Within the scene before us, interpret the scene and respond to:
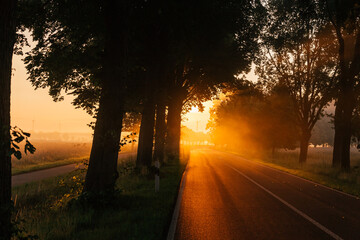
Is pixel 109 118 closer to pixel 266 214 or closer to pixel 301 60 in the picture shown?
pixel 266 214

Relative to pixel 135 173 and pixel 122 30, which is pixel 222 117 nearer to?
pixel 135 173

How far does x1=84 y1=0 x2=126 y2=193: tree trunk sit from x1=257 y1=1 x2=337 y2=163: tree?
58.2ft

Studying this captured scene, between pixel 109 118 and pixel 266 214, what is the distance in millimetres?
4987

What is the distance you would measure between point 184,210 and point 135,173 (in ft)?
20.4

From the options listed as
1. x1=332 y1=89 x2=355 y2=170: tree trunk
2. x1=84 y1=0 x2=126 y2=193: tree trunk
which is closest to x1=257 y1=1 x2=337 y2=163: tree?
x1=332 y1=89 x2=355 y2=170: tree trunk

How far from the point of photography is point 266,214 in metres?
6.66

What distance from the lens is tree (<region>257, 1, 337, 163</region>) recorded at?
2091 centimetres

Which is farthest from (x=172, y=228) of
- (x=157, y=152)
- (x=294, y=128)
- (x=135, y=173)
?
(x=294, y=128)

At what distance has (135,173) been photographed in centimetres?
1275

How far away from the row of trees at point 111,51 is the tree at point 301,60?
3832mm

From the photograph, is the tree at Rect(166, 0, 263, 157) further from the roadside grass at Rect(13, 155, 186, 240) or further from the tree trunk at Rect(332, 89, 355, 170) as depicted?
the tree trunk at Rect(332, 89, 355, 170)

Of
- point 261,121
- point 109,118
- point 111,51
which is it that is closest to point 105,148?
point 109,118

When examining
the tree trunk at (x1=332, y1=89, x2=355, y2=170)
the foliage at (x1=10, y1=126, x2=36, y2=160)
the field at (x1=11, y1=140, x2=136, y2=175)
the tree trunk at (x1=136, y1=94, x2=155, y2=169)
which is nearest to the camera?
the foliage at (x1=10, y1=126, x2=36, y2=160)

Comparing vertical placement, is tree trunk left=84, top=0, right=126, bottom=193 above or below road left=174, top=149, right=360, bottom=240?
above
